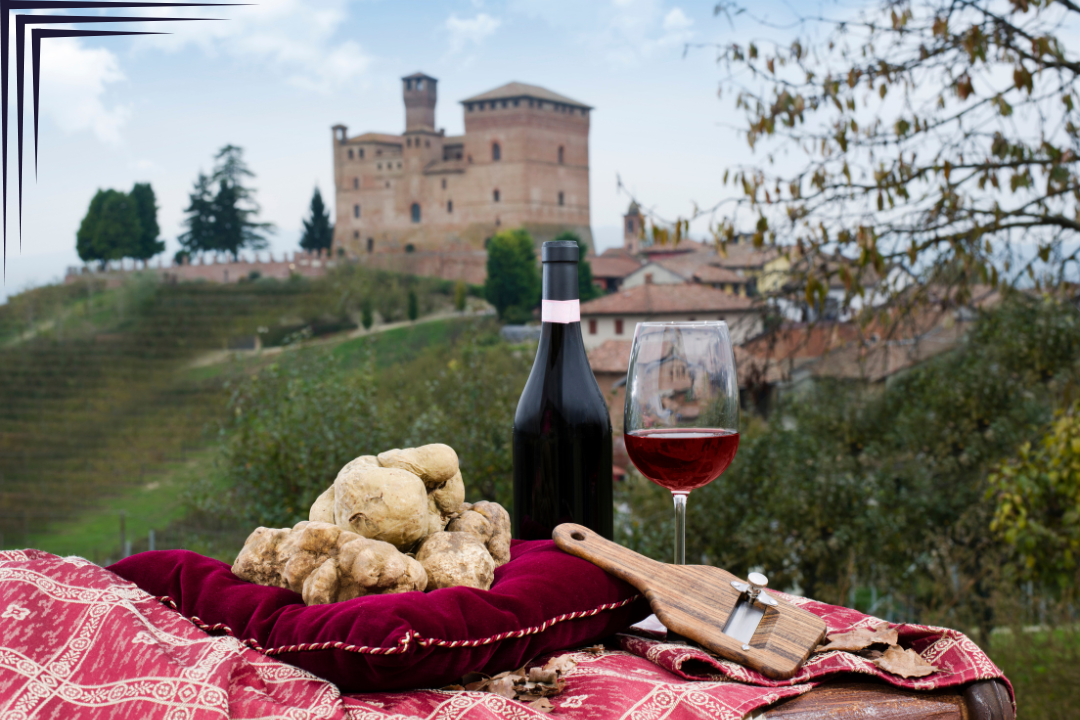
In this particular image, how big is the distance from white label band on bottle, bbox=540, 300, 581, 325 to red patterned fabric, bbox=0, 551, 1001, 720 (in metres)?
0.43

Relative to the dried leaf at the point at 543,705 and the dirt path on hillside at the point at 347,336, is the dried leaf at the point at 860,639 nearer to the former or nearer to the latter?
the dried leaf at the point at 543,705

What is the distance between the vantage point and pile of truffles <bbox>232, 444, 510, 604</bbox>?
2.70ft

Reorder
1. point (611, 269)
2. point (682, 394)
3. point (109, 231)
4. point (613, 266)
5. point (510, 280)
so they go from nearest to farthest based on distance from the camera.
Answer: point (682, 394)
point (109, 231)
point (510, 280)
point (611, 269)
point (613, 266)

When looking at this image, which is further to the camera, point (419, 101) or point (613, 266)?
point (419, 101)

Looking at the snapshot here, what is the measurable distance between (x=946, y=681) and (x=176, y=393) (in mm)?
28393

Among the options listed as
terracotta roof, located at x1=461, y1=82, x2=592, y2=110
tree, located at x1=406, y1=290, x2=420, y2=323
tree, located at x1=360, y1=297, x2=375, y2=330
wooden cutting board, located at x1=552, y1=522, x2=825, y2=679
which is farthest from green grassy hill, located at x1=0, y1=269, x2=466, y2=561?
wooden cutting board, located at x1=552, y1=522, x2=825, y2=679

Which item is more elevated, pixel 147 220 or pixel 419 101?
pixel 419 101

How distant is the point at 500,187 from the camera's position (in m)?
43.4

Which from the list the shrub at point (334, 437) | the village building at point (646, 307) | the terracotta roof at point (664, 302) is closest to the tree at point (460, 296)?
the village building at point (646, 307)

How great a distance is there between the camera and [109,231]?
3609cm

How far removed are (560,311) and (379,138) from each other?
153 feet

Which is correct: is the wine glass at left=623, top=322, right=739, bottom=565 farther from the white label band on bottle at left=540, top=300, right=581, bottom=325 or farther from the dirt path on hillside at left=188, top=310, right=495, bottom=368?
the dirt path on hillside at left=188, top=310, right=495, bottom=368

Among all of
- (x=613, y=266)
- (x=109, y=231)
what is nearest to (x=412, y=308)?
(x=613, y=266)

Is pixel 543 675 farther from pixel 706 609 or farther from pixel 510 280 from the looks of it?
pixel 510 280
